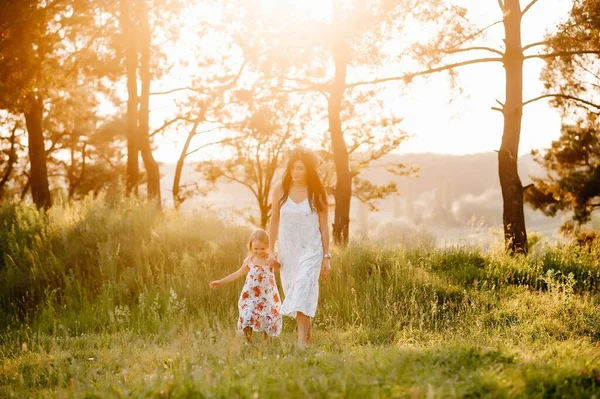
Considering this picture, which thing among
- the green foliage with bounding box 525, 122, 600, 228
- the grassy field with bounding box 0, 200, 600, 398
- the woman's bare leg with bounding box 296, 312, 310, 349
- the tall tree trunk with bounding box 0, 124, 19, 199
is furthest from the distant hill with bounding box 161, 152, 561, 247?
the woman's bare leg with bounding box 296, 312, 310, 349

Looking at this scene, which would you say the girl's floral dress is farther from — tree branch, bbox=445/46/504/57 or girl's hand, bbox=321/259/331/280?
tree branch, bbox=445/46/504/57

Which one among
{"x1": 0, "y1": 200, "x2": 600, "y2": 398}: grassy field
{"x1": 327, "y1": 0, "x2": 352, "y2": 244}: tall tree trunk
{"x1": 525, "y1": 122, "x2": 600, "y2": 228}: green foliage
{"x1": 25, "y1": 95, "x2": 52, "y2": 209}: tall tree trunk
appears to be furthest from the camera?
{"x1": 525, "y1": 122, "x2": 600, "y2": 228}: green foliage

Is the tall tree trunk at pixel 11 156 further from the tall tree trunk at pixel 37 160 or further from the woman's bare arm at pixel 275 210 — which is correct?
the woman's bare arm at pixel 275 210

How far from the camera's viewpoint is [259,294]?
7234mm

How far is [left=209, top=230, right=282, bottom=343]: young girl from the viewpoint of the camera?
7.17 m

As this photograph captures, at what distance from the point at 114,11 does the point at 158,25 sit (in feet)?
8.03

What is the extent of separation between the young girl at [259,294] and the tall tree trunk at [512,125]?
8.15m

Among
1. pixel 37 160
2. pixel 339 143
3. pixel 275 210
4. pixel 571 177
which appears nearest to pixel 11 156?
pixel 37 160

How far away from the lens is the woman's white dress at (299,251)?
272 inches

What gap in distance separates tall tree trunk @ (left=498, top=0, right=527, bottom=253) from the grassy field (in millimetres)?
2007

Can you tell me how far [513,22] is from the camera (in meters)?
14.0

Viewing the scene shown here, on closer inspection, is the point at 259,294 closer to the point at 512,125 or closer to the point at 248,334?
the point at 248,334

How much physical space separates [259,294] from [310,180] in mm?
1427

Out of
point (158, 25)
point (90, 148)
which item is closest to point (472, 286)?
point (158, 25)
